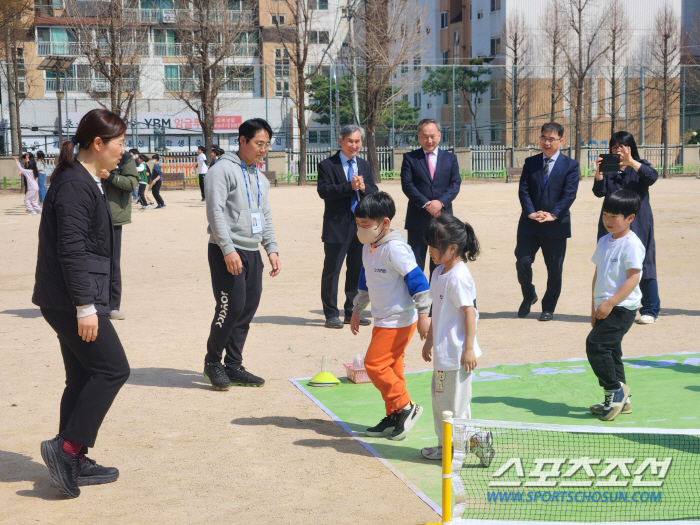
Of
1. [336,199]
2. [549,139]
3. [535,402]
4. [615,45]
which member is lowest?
[535,402]

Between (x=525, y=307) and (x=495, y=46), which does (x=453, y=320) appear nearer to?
(x=525, y=307)

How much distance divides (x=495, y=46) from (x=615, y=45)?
8252mm

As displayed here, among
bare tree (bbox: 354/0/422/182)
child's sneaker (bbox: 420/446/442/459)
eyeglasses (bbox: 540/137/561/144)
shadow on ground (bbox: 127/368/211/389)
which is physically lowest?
shadow on ground (bbox: 127/368/211/389)

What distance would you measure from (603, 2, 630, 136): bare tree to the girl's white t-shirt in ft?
156

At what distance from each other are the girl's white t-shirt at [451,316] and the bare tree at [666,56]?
4428cm

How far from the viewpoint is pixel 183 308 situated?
9648 mm

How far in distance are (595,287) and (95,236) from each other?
3.25 metres

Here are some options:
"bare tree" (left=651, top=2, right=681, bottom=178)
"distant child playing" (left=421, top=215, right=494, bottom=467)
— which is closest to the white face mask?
"distant child playing" (left=421, top=215, right=494, bottom=467)

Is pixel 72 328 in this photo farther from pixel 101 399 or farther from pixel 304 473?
pixel 304 473

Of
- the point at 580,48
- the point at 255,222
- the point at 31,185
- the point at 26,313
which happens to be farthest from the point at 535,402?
the point at 580,48

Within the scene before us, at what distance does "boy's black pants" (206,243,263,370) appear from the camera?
6.04 metres

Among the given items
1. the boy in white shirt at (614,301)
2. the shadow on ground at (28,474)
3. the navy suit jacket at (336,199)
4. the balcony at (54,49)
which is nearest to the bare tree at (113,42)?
the balcony at (54,49)

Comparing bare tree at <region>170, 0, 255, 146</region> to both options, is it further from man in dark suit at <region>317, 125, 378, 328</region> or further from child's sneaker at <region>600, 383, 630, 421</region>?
child's sneaker at <region>600, 383, 630, 421</region>

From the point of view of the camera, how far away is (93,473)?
4.37 meters
